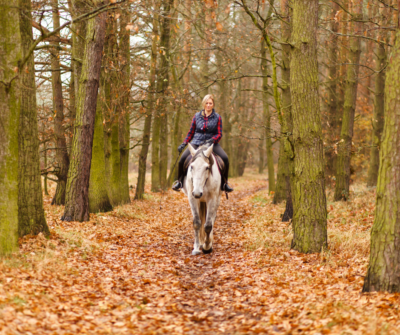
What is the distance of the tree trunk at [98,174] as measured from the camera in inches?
448

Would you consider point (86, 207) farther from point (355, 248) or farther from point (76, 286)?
point (355, 248)

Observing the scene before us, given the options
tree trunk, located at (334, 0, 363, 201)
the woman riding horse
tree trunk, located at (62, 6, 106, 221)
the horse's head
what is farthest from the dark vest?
tree trunk, located at (334, 0, 363, 201)

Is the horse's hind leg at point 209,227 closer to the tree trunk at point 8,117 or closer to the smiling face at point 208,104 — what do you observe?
the smiling face at point 208,104

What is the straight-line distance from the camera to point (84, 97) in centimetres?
989

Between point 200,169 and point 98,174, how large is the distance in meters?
5.02

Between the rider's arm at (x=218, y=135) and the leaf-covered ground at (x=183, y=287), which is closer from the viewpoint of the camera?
the leaf-covered ground at (x=183, y=287)

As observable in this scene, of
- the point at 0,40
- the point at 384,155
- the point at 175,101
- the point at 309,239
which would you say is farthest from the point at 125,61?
the point at 384,155

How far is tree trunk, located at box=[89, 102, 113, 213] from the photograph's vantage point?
1138 centimetres

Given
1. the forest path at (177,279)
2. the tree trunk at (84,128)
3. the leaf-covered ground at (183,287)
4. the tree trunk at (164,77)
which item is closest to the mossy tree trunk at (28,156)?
the leaf-covered ground at (183,287)

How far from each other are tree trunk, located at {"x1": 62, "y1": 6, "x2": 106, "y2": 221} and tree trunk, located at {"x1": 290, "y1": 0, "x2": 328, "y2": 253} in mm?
5498

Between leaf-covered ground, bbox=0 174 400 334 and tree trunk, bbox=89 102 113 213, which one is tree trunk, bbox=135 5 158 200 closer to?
tree trunk, bbox=89 102 113 213

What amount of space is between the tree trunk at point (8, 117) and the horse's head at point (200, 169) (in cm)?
349

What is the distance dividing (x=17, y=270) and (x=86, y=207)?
4.81 meters

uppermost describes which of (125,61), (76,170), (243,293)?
(125,61)
